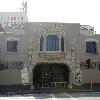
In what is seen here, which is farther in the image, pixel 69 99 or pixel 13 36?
pixel 13 36

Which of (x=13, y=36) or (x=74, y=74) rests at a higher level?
(x=13, y=36)

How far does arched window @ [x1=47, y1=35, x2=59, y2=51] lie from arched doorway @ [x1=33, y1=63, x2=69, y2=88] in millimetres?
3652

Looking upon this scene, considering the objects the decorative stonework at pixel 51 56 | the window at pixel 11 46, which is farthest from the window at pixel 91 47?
the window at pixel 11 46

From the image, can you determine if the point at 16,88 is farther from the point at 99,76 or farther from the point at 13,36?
the point at 99,76

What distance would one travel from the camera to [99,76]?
47.2 meters

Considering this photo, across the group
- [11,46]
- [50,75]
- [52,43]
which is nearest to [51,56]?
[52,43]

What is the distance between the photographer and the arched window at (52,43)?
154 feet

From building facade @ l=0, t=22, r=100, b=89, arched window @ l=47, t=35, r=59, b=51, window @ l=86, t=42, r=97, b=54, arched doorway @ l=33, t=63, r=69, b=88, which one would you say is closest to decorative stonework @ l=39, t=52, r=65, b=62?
building facade @ l=0, t=22, r=100, b=89

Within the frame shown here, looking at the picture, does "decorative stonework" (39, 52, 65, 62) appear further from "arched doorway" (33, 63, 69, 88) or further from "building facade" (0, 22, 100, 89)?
"arched doorway" (33, 63, 69, 88)

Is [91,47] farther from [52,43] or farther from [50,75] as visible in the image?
[50,75]

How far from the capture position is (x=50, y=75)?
166 ft

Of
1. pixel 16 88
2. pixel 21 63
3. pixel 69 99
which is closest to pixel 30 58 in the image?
pixel 21 63

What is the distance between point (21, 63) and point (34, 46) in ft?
9.97

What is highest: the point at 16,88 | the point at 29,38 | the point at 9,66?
the point at 29,38
